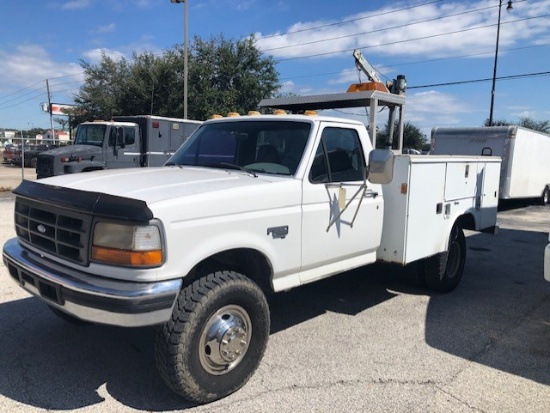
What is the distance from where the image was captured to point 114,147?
1495 centimetres

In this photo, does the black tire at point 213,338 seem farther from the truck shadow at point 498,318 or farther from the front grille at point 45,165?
the front grille at point 45,165

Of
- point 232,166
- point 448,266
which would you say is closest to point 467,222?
point 448,266

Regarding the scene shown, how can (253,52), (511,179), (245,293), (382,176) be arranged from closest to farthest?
1. (245,293)
2. (382,176)
3. (511,179)
4. (253,52)

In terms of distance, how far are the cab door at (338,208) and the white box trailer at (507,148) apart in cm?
A: 1213

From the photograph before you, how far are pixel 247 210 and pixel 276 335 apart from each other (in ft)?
5.33

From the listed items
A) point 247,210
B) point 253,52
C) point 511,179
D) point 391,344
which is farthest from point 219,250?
point 253,52

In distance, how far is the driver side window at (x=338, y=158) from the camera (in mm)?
4113

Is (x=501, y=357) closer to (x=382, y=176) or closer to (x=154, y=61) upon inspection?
(x=382, y=176)

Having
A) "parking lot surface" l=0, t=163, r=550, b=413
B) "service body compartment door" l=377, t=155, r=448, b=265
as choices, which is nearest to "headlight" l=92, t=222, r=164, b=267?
"parking lot surface" l=0, t=163, r=550, b=413

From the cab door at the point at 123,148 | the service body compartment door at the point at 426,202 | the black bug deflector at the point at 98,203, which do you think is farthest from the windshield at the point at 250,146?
the cab door at the point at 123,148

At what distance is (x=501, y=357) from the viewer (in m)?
4.18

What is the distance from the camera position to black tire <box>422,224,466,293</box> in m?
5.76

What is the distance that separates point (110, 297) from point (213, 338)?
2.57 feet

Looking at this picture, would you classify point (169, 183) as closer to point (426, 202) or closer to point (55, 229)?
point (55, 229)
